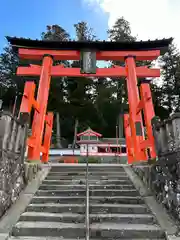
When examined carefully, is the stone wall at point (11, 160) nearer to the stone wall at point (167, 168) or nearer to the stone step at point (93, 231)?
the stone step at point (93, 231)

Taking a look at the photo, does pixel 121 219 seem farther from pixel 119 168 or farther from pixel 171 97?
pixel 171 97

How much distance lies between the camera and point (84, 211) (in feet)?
12.9

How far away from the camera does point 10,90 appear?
86.6 feet

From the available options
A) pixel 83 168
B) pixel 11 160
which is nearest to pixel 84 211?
pixel 11 160

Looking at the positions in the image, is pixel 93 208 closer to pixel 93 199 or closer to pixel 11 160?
pixel 93 199

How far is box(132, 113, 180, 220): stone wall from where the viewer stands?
3588mm

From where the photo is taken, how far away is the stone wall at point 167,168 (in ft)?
11.8

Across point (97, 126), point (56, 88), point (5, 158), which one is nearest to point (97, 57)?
point (5, 158)

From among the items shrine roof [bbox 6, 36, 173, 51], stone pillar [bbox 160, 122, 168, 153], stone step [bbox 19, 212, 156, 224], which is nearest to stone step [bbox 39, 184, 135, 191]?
stone step [bbox 19, 212, 156, 224]

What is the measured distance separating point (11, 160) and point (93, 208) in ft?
5.45

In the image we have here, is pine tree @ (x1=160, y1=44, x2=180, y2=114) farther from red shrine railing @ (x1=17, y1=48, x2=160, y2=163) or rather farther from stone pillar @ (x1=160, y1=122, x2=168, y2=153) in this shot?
stone pillar @ (x1=160, y1=122, x2=168, y2=153)

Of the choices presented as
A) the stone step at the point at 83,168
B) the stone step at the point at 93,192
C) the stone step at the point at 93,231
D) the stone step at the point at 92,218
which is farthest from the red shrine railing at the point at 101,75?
the stone step at the point at 93,231

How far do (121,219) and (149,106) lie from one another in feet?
11.8

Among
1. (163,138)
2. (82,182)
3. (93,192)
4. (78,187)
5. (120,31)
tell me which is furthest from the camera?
(120,31)
